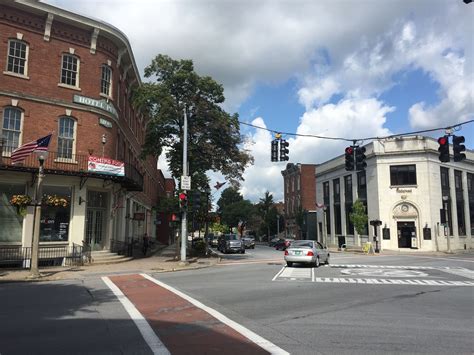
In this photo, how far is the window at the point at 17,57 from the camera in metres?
22.4

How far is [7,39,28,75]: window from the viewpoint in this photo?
22.4 meters

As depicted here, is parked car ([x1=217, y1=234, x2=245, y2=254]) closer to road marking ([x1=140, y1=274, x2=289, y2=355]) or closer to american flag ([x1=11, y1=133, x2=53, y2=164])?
american flag ([x1=11, y1=133, x2=53, y2=164])

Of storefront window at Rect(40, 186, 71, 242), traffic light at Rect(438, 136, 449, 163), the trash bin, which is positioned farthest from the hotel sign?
the trash bin

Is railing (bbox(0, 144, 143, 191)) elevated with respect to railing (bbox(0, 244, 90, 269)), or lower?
elevated

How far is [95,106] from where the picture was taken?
24609 millimetres

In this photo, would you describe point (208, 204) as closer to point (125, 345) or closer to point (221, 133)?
point (221, 133)

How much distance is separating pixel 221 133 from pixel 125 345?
22463mm

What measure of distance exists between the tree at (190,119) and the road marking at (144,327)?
16128 mm

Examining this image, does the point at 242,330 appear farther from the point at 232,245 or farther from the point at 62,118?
the point at 232,245

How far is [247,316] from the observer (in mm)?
9352

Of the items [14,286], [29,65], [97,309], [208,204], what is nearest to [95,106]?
[29,65]

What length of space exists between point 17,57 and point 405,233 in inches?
1510

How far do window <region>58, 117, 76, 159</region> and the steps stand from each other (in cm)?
→ 557

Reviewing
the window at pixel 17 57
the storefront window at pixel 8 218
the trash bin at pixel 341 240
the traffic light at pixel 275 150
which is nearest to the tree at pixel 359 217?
the trash bin at pixel 341 240
